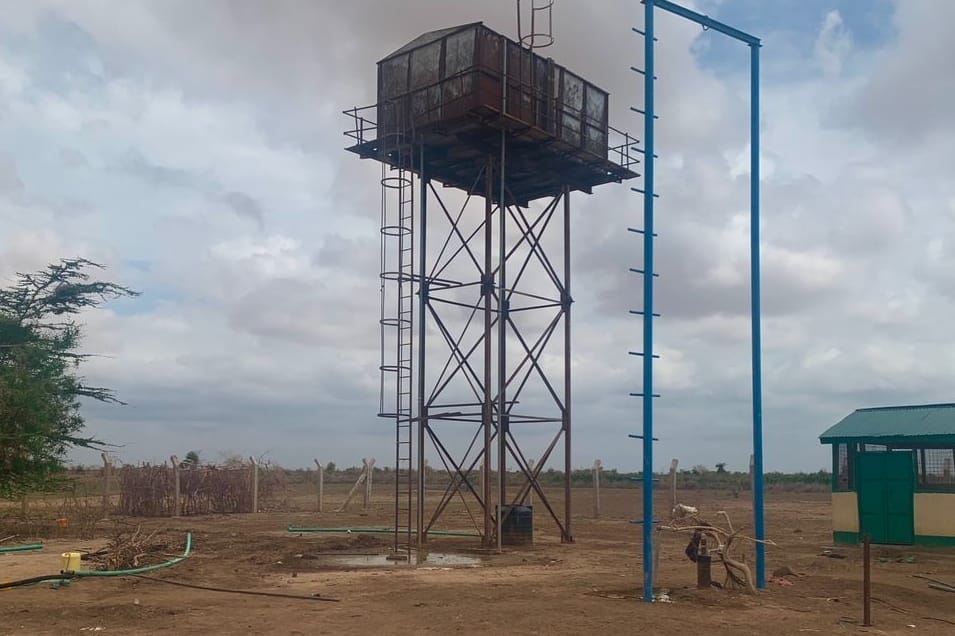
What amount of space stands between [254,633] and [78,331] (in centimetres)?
2494

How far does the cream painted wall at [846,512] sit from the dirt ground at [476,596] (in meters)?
0.96

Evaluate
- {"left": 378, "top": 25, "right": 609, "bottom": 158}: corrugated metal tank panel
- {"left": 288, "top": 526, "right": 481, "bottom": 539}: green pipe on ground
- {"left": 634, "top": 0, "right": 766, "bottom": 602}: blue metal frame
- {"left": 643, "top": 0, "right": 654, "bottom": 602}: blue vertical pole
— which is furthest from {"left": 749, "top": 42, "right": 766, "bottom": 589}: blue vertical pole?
{"left": 288, "top": 526, "right": 481, "bottom": 539}: green pipe on ground

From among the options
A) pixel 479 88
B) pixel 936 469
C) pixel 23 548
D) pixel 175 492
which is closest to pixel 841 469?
pixel 936 469

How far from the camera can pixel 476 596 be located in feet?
48.5

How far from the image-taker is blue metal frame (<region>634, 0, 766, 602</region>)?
45.3 feet

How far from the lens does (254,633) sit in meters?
11.8

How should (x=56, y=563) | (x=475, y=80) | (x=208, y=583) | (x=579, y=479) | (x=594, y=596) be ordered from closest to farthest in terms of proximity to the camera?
(x=594, y=596)
(x=208, y=583)
(x=56, y=563)
(x=475, y=80)
(x=579, y=479)

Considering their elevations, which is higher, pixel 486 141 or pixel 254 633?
pixel 486 141

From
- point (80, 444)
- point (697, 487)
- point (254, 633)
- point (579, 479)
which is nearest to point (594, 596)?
point (254, 633)

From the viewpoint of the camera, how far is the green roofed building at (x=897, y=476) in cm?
2277

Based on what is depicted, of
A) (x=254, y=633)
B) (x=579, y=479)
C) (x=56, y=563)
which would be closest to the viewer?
(x=254, y=633)

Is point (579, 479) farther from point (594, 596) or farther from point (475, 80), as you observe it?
point (594, 596)

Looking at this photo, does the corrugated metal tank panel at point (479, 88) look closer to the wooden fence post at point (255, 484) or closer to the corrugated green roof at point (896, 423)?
the corrugated green roof at point (896, 423)

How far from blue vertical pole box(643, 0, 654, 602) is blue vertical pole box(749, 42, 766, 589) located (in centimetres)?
236
